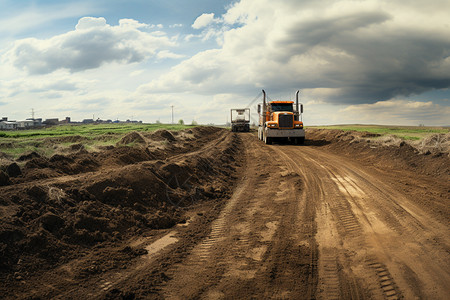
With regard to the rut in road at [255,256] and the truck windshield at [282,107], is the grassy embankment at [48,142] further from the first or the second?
the truck windshield at [282,107]

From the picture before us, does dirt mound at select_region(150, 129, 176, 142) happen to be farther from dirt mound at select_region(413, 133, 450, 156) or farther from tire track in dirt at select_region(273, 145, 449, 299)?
dirt mound at select_region(413, 133, 450, 156)

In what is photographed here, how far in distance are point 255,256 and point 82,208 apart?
4088 mm

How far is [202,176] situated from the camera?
37.0 feet

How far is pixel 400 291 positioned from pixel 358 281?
55cm

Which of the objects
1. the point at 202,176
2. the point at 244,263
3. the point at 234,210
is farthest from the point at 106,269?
the point at 202,176

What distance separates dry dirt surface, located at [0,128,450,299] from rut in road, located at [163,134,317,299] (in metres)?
0.02

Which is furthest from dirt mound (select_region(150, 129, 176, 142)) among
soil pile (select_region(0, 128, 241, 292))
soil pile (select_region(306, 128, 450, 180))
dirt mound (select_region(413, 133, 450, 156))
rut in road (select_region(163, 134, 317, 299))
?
dirt mound (select_region(413, 133, 450, 156))

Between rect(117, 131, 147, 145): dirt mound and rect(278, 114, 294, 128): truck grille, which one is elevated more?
rect(278, 114, 294, 128): truck grille

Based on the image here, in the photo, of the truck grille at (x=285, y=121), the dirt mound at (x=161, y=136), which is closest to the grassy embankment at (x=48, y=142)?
the dirt mound at (x=161, y=136)

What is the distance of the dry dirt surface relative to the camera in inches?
170

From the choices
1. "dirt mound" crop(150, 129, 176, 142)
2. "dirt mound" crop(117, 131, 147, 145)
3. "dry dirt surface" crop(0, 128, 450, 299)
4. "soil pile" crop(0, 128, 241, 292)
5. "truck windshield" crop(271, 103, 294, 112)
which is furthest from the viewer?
"truck windshield" crop(271, 103, 294, 112)

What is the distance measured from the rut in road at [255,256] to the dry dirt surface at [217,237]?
21 millimetres

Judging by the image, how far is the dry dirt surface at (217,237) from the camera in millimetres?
4316

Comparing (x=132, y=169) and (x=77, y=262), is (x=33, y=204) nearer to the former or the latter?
(x=77, y=262)
